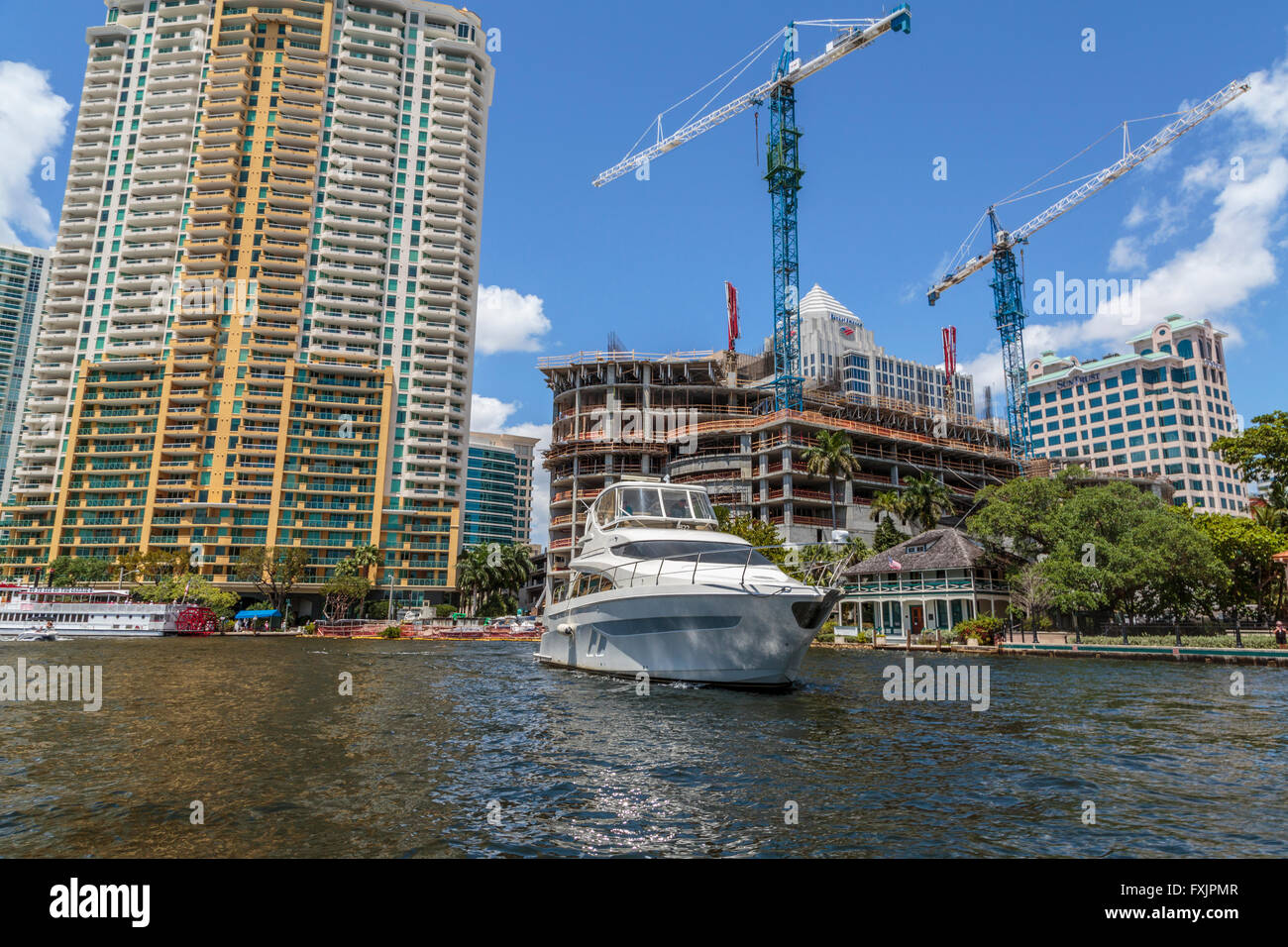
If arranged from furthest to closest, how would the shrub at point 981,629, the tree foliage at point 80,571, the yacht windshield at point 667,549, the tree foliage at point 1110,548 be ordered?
1. the tree foliage at point 80,571
2. the shrub at point 981,629
3. the tree foliage at point 1110,548
4. the yacht windshield at point 667,549

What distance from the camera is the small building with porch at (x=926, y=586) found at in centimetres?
5594

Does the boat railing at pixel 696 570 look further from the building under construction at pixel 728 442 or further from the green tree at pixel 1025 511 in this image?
the building under construction at pixel 728 442

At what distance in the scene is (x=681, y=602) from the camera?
22875 mm

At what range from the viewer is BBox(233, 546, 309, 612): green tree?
318 ft

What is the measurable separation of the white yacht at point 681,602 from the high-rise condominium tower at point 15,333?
19698 centimetres

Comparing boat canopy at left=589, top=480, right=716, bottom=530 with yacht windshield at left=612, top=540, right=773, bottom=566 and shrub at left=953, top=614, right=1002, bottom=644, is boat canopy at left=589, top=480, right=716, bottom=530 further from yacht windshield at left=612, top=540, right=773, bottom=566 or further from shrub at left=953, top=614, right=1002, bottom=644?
shrub at left=953, top=614, right=1002, bottom=644

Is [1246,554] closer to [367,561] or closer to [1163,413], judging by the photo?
[367,561]

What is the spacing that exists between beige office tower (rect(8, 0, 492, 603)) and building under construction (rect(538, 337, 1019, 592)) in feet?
80.3

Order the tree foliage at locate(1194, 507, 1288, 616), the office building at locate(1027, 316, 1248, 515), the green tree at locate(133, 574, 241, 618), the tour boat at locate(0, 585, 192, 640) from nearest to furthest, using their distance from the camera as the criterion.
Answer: the tree foliage at locate(1194, 507, 1288, 616) < the tour boat at locate(0, 585, 192, 640) < the green tree at locate(133, 574, 241, 618) < the office building at locate(1027, 316, 1248, 515)

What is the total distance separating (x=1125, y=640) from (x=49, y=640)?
3255 inches

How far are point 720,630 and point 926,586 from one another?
41531 mm
